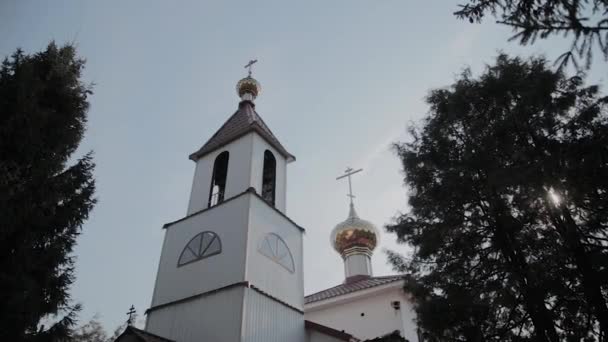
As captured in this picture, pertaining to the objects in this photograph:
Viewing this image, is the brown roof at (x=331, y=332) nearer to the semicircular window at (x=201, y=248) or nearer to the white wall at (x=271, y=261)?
the white wall at (x=271, y=261)

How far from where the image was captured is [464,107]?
9797 millimetres

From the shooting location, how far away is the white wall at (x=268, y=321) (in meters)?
11.2

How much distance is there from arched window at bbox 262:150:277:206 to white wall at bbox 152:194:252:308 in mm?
2209

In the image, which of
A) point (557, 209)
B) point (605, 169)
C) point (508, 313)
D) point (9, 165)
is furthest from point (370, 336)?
point (9, 165)

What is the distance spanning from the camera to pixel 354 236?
2306 cm

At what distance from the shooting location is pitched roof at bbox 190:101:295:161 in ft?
52.2

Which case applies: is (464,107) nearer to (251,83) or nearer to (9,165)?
(9,165)

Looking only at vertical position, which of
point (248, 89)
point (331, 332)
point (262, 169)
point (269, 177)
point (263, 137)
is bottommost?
point (331, 332)

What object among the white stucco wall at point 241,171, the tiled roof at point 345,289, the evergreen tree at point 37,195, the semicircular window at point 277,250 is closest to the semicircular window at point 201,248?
the semicircular window at point 277,250

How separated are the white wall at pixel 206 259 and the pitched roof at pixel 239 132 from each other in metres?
3.01

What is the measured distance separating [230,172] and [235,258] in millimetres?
3589

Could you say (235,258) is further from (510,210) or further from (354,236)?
(354,236)

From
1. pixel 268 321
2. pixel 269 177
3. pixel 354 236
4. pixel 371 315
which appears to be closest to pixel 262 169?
pixel 269 177

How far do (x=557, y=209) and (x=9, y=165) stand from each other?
8791 millimetres
